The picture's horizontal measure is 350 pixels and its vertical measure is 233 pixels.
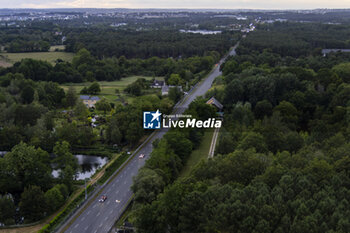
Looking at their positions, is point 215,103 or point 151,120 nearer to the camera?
point 151,120

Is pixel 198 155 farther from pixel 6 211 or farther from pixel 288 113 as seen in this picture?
pixel 6 211

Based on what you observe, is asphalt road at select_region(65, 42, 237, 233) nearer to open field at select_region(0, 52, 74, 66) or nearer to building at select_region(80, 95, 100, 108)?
building at select_region(80, 95, 100, 108)

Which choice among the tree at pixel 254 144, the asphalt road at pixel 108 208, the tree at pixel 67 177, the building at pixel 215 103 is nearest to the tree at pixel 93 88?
the building at pixel 215 103

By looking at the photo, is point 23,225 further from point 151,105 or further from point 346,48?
point 346,48

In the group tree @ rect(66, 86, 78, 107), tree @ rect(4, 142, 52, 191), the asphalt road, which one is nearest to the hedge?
the asphalt road

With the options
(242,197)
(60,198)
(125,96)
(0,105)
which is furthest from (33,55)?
(242,197)

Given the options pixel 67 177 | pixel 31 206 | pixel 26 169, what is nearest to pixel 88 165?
pixel 67 177
